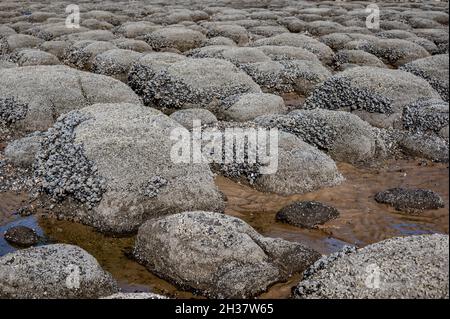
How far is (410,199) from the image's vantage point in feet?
59.4

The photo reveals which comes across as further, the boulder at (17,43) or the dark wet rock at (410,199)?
the boulder at (17,43)

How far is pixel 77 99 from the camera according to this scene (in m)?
26.1

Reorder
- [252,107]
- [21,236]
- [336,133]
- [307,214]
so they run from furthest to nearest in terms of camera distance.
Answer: [252,107]
[336,133]
[307,214]
[21,236]

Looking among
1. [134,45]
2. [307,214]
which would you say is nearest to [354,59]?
[134,45]

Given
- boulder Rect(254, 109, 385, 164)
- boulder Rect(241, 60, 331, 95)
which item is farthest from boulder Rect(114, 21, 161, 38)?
boulder Rect(254, 109, 385, 164)

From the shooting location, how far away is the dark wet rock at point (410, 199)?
17.8 metres

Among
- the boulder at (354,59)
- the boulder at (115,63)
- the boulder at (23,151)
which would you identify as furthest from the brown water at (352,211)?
the boulder at (354,59)

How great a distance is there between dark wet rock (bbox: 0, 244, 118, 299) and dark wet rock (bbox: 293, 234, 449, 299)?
5.04 meters

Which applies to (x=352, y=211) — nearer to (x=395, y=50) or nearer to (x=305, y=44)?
(x=305, y=44)

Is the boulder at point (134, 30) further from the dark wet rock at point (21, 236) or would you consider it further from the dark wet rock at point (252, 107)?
the dark wet rock at point (21, 236)

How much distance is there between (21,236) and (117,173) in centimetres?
365

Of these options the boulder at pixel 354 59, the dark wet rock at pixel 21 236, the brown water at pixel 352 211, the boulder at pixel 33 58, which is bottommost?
the brown water at pixel 352 211

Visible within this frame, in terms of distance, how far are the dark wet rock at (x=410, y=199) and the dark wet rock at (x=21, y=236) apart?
12035 mm
